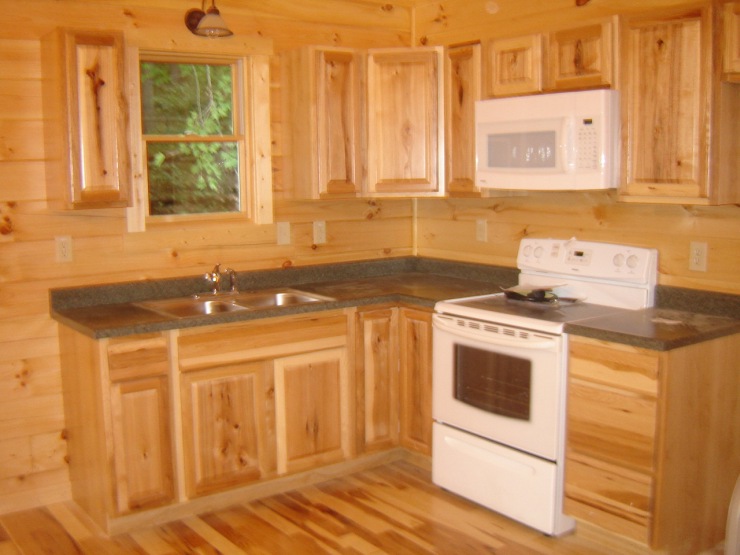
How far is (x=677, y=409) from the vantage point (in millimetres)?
2883

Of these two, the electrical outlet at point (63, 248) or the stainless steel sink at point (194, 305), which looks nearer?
the electrical outlet at point (63, 248)

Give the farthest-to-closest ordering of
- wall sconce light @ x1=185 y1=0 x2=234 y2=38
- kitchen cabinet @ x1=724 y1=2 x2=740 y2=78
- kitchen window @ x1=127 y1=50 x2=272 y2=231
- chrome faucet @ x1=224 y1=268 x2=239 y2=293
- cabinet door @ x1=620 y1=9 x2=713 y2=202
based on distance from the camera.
Result: chrome faucet @ x1=224 y1=268 x2=239 y2=293, kitchen window @ x1=127 y1=50 x2=272 y2=231, wall sconce light @ x1=185 y1=0 x2=234 y2=38, cabinet door @ x1=620 y1=9 x2=713 y2=202, kitchen cabinet @ x1=724 y1=2 x2=740 y2=78

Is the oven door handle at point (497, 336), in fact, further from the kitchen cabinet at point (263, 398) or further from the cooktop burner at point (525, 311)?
the kitchen cabinet at point (263, 398)

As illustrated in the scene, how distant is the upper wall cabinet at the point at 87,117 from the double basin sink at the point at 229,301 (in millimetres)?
559

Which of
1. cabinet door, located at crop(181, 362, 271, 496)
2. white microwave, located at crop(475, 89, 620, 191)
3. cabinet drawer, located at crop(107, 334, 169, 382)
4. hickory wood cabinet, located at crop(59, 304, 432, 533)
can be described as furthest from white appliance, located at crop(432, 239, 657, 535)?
cabinet drawer, located at crop(107, 334, 169, 382)

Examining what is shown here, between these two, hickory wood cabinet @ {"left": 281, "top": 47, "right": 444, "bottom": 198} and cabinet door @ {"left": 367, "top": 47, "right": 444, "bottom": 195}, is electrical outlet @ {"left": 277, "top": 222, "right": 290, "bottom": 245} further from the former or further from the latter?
cabinet door @ {"left": 367, "top": 47, "right": 444, "bottom": 195}

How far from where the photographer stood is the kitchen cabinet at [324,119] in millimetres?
3904

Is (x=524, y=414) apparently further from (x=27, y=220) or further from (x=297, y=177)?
(x=27, y=220)

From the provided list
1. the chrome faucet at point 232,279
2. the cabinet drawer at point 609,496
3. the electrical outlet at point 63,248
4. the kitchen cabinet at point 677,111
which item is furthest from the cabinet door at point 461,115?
the electrical outlet at point 63,248

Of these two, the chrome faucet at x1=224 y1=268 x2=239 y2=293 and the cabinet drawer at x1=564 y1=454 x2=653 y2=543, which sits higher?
the chrome faucet at x1=224 y1=268 x2=239 y2=293

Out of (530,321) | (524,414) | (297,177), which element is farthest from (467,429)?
(297,177)

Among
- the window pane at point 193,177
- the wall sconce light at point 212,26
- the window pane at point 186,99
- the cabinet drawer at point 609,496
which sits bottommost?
the cabinet drawer at point 609,496

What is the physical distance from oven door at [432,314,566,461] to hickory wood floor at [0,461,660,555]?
1.12 ft

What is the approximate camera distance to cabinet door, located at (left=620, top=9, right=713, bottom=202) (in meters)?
2.92
